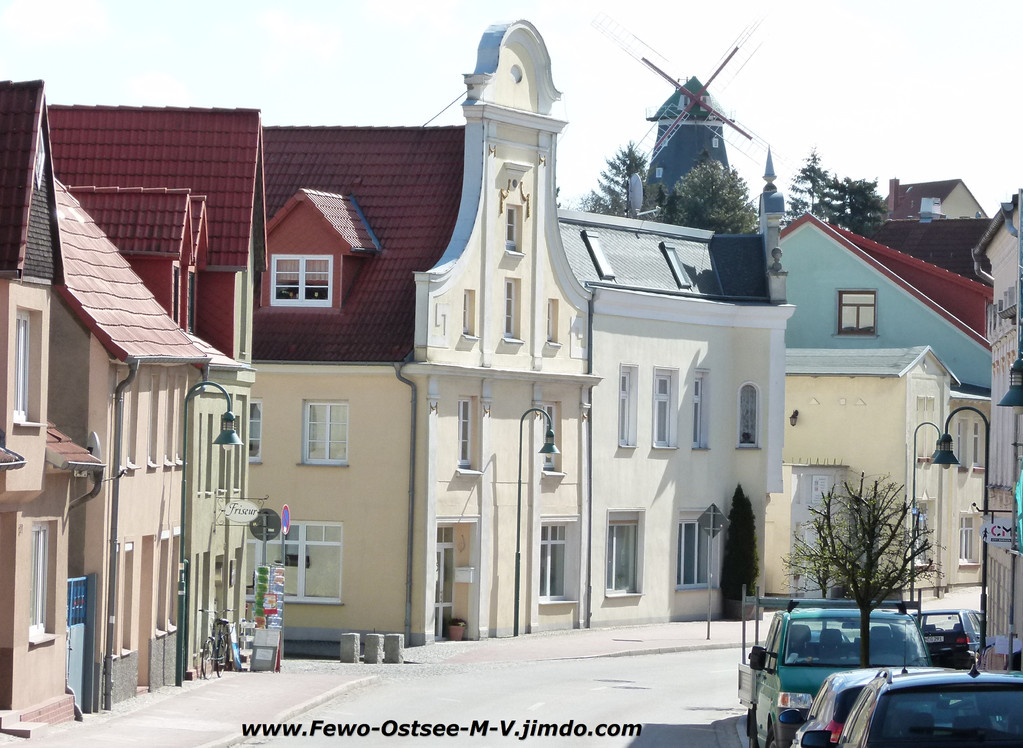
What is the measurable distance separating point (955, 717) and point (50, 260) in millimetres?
14125

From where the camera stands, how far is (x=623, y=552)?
46.8 m

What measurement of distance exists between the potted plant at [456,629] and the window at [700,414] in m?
10.8

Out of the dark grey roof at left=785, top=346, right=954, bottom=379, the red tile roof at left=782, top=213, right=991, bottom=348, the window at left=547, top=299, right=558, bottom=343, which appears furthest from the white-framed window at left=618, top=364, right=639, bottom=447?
the red tile roof at left=782, top=213, right=991, bottom=348

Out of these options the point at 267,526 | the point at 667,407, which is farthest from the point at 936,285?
the point at 267,526

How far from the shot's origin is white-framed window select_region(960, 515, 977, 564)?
62062 millimetres

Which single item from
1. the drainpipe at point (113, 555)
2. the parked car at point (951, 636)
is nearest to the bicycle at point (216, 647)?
the drainpipe at point (113, 555)

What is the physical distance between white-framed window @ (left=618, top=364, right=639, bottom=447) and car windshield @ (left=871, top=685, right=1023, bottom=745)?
113ft

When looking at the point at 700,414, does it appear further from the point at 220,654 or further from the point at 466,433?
the point at 220,654

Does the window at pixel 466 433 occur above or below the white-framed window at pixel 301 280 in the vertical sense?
below

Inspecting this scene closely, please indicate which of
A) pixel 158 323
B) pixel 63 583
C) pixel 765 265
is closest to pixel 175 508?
pixel 158 323

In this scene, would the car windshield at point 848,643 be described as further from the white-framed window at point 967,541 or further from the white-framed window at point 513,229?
the white-framed window at point 967,541

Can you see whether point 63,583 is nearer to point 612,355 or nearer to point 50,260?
point 50,260

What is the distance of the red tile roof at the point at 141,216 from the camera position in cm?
2941

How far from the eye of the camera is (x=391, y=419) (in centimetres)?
4038
